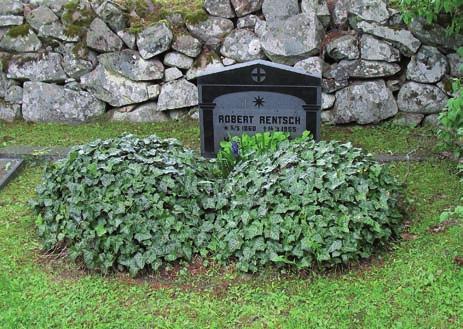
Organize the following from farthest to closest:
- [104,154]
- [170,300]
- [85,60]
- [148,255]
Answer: [85,60] → [104,154] → [148,255] → [170,300]

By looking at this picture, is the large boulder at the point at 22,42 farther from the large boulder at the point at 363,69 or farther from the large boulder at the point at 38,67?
the large boulder at the point at 363,69

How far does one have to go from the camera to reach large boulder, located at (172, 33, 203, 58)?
6301mm

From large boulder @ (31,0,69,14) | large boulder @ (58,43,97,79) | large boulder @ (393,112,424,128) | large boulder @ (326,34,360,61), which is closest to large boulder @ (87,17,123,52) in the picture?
large boulder @ (58,43,97,79)

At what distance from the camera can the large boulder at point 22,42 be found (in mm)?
6589

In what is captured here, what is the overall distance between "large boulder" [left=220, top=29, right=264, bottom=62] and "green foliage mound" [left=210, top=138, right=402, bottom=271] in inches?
93.2

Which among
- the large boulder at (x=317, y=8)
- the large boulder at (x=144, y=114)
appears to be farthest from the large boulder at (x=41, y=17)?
the large boulder at (x=317, y=8)

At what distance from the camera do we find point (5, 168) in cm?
540

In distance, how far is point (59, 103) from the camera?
21.9 ft

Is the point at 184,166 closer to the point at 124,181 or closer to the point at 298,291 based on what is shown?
the point at 124,181

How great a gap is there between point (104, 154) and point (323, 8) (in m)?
3.10

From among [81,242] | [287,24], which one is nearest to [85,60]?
[287,24]

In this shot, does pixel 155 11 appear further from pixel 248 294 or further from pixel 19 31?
pixel 248 294

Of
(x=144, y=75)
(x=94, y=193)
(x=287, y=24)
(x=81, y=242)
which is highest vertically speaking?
(x=287, y=24)

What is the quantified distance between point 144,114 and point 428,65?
3.05m
